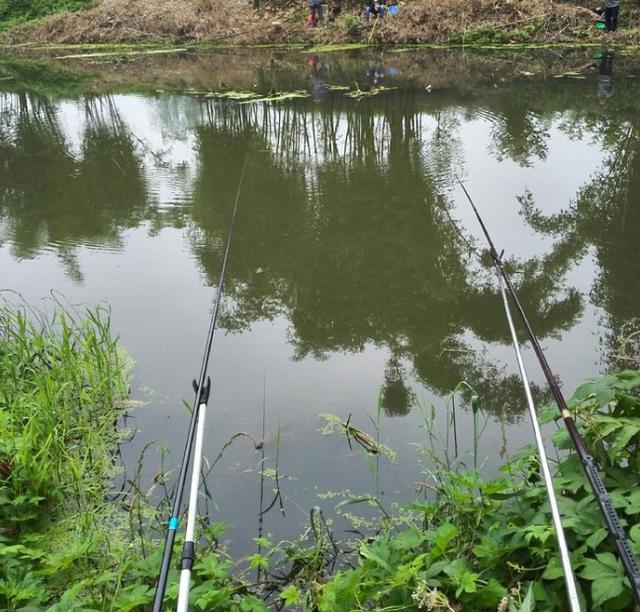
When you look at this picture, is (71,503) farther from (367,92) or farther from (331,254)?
(367,92)

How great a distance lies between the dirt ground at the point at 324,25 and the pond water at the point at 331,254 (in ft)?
17.9

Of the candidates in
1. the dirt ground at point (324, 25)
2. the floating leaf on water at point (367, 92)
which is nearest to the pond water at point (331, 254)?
the floating leaf on water at point (367, 92)

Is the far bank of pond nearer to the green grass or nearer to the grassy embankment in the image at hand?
the grassy embankment

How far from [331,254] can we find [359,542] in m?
3.28

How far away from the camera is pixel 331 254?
5574mm

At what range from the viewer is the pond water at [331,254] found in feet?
11.6

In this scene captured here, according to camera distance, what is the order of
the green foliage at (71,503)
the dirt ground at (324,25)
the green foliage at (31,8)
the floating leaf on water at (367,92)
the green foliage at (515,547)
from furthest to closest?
the green foliage at (31,8)
the dirt ground at (324,25)
the floating leaf on water at (367,92)
the green foliage at (71,503)
the green foliage at (515,547)

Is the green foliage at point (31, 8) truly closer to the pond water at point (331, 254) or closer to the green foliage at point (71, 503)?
the pond water at point (331, 254)

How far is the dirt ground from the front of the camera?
16.2m

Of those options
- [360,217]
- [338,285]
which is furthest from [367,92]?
[338,285]

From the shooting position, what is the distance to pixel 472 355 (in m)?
4.04

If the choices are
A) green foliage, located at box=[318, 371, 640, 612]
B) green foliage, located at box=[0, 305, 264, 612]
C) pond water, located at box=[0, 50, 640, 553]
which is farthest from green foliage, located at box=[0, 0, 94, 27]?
green foliage, located at box=[318, 371, 640, 612]

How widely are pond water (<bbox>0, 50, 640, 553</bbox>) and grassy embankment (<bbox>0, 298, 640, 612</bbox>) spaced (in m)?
0.30

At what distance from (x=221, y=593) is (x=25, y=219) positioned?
6.16 m
